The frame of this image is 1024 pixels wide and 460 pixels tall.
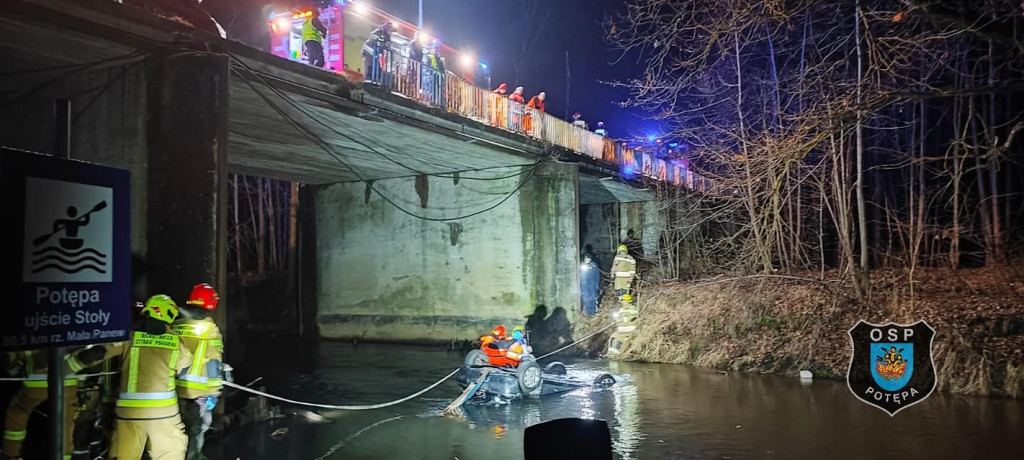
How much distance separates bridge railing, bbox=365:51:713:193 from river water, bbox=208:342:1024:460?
466 centimetres

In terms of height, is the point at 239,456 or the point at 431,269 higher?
the point at 431,269

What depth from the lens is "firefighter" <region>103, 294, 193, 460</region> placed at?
5402 millimetres

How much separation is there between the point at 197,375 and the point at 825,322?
12.0 meters

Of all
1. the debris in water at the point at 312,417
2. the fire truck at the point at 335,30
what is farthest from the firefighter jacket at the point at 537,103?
the debris in water at the point at 312,417

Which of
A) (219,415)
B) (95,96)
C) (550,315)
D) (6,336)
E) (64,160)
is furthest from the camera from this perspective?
(550,315)

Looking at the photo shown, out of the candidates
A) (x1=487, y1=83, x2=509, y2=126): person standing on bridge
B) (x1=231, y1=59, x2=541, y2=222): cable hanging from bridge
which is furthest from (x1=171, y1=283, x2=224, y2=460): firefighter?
(x1=487, y1=83, x2=509, y2=126): person standing on bridge

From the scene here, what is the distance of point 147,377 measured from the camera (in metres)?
5.44

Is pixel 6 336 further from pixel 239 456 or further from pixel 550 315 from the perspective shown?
pixel 550 315

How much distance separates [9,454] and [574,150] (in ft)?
49.3

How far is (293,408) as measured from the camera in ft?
34.4

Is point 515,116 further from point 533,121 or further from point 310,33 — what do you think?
point 310,33

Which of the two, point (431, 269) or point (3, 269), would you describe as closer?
point (3, 269)

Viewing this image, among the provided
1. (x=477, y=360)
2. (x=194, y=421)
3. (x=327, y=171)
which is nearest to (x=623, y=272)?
(x=477, y=360)

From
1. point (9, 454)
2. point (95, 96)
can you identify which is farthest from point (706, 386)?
point (95, 96)
